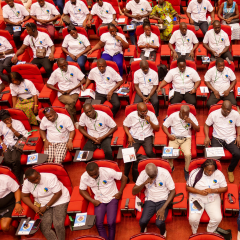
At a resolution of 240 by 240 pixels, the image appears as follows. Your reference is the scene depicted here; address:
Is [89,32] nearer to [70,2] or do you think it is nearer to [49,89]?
[70,2]

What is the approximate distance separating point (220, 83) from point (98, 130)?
2.26m

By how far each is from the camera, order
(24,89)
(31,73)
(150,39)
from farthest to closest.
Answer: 1. (150,39)
2. (31,73)
3. (24,89)

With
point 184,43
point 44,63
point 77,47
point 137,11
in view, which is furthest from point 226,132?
point 44,63

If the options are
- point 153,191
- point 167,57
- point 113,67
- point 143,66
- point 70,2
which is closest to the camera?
point 153,191

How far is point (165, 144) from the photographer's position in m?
4.31

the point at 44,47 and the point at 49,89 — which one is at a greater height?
the point at 44,47

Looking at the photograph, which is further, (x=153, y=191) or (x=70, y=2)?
(x=70, y=2)

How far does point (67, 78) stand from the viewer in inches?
211

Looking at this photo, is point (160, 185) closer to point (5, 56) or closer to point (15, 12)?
point (5, 56)

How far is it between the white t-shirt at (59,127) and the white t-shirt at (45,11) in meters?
3.25

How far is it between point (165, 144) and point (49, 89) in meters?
2.51

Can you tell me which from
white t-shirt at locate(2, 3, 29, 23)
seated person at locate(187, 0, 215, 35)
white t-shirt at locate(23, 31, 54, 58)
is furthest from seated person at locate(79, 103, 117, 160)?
white t-shirt at locate(2, 3, 29, 23)

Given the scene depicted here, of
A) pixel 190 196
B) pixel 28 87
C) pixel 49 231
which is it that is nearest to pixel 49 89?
pixel 28 87

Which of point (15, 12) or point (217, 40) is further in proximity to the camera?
point (15, 12)
